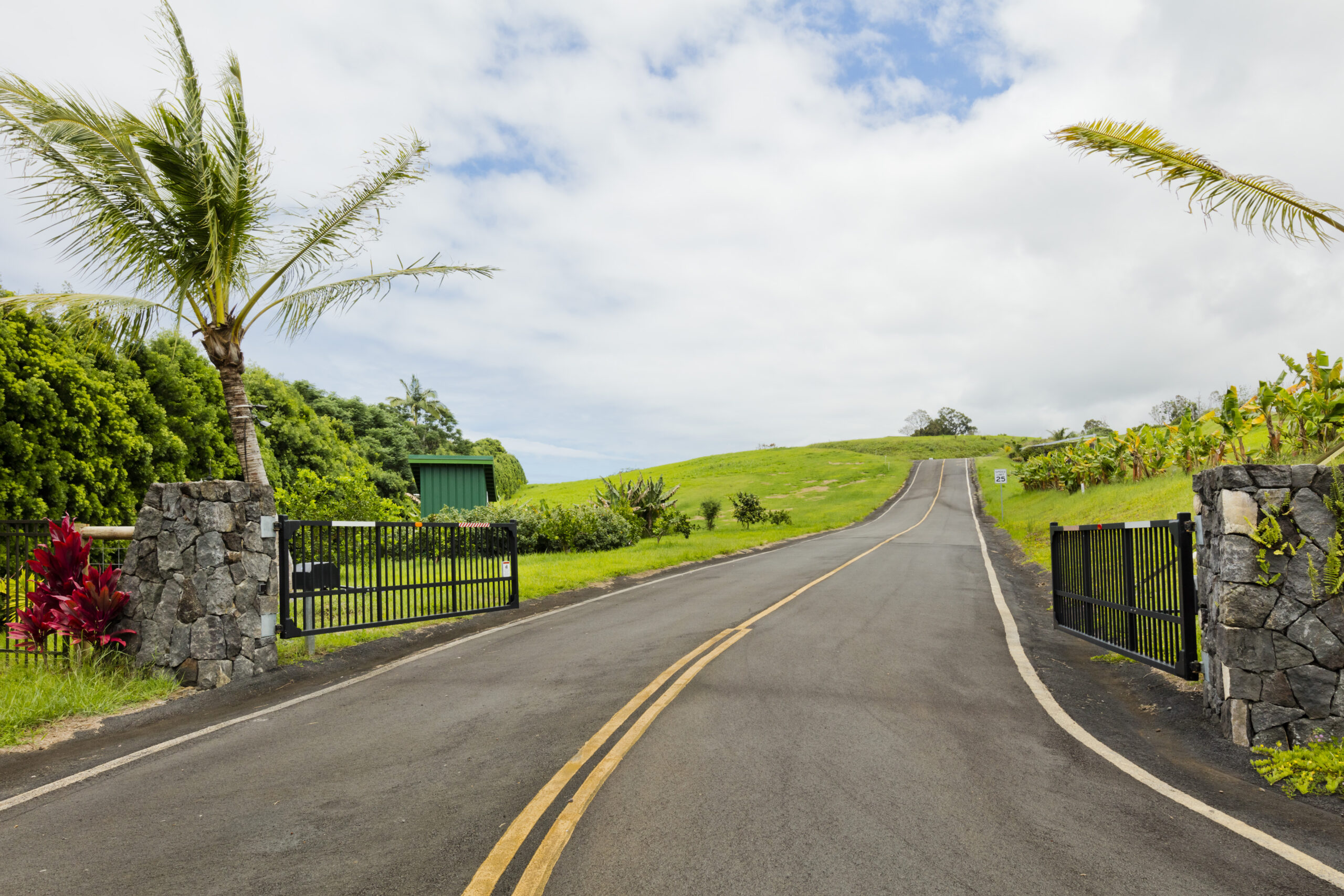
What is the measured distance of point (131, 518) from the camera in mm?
18516

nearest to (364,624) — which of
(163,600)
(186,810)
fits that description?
(163,600)

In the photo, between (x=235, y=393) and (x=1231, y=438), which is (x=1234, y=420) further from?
(x=235, y=393)

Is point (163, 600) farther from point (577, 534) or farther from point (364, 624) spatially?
point (577, 534)

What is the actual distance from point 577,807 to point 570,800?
118 mm

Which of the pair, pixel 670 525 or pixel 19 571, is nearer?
pixel 19 571

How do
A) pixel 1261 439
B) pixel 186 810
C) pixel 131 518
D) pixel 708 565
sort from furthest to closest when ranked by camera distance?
pixel 1261 439, pixel 708 565, pixel 131 518, pixel 186 810

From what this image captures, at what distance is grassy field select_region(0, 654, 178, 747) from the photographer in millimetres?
6309

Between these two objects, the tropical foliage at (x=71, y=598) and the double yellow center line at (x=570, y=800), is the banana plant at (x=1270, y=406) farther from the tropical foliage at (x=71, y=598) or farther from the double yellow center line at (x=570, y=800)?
the tropical foliage at (x=71, y=598)

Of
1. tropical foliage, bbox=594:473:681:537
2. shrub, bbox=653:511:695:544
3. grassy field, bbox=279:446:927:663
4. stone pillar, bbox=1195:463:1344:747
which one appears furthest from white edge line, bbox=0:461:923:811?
shrub, bbox=653:511:695:544

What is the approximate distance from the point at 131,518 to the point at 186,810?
57.3 ft

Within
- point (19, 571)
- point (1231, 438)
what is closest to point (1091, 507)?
point (1231, 438)

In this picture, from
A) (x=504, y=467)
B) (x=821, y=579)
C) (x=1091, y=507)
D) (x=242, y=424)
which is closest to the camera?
(x=242, y=424)

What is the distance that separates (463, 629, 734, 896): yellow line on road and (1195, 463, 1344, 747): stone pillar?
14.8 feet

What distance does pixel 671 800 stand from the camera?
4.40m
